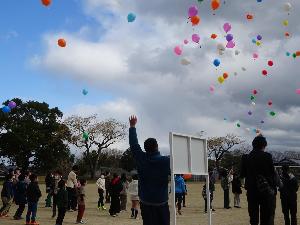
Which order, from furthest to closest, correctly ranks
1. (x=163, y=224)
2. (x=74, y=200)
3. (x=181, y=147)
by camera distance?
(x=74, y=200), (x=181, y=147), (x=163, y=224)

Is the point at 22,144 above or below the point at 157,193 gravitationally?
above

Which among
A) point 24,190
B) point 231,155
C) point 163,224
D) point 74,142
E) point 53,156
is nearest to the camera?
point 163,224

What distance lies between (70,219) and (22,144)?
5329cm

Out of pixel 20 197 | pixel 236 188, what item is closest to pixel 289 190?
pixel 20 197

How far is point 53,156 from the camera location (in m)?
67.6

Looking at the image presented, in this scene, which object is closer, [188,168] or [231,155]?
[188,168]

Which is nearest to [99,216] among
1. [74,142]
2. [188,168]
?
[188,168]

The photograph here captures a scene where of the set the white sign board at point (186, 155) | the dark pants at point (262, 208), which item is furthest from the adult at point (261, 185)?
the white sign board at point (186, 155)

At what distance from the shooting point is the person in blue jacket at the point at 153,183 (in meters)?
5.19

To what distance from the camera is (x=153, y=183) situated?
526cm

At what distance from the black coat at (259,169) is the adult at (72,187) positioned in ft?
34.4

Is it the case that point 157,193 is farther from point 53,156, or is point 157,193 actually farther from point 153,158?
point 53,156

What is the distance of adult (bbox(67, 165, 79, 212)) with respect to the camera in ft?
52.7

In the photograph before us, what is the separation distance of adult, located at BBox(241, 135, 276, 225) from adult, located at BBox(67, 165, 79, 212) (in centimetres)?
1047
